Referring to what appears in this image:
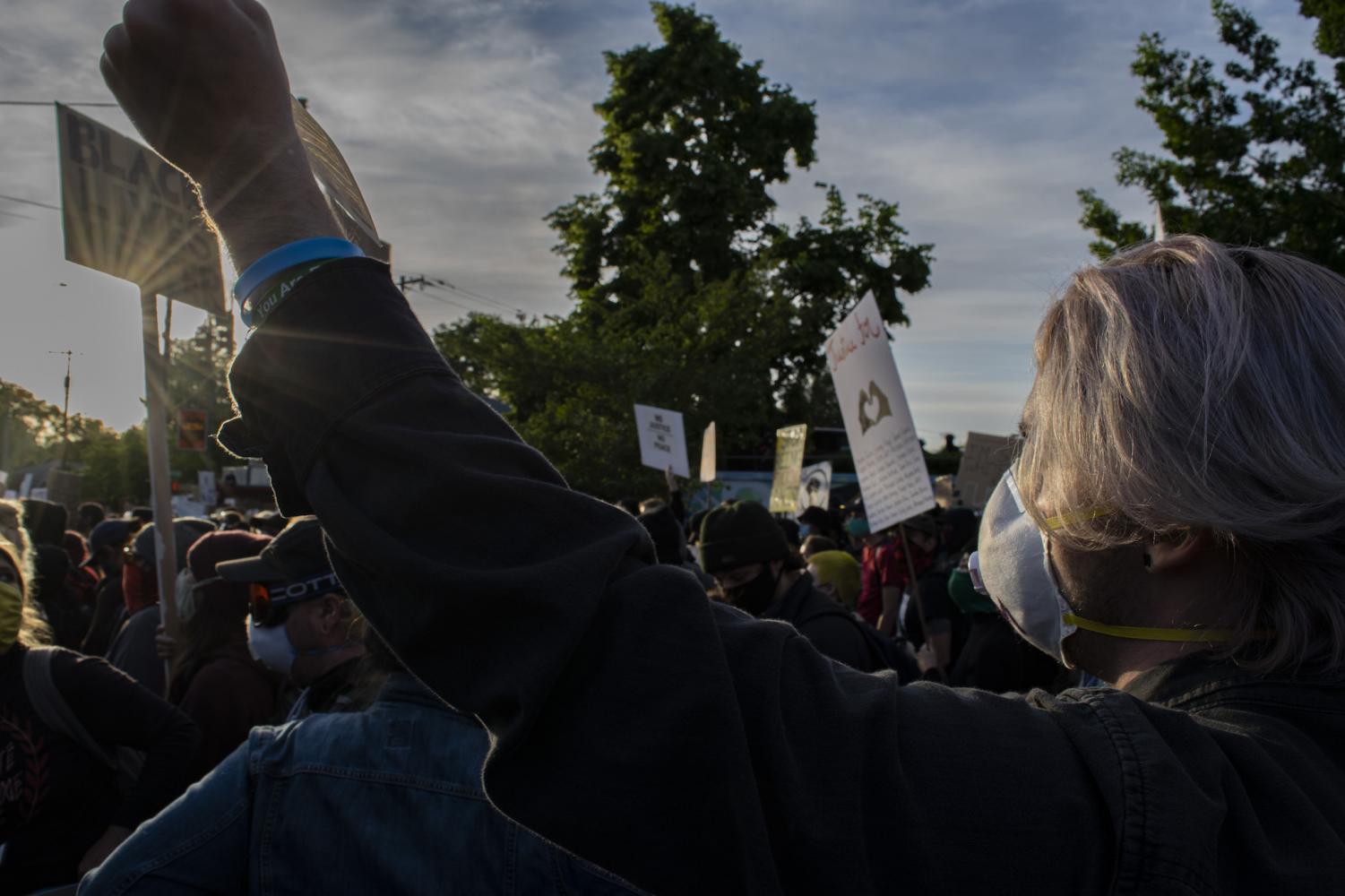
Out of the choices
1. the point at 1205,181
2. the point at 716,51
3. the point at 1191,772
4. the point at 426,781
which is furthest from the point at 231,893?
Answer: the point at 716,51

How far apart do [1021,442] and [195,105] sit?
100 centimetres

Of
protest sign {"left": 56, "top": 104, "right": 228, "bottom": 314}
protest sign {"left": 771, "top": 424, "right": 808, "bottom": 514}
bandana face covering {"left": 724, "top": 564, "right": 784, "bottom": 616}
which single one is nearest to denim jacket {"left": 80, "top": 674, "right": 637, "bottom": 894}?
protest sign {"left": 56, "top": 104, "right": 228, "bottom": 314}

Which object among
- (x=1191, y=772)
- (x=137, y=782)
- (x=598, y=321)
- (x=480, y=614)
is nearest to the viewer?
(x=480, y=614)

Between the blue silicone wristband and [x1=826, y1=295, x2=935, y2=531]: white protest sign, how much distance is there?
16.2ft

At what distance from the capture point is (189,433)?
481 inches

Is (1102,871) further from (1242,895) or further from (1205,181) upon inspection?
(1205,181)

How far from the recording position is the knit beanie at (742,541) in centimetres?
490

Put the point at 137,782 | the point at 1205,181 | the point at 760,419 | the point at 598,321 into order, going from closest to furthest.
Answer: the point at 137,782, the point at 1205,181, the point at 760,419, the point at 598,321

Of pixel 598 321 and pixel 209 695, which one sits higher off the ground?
pixel 598 321

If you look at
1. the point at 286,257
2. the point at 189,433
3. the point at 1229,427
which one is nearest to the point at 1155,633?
the point at 1229,427

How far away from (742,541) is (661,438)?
254 inches

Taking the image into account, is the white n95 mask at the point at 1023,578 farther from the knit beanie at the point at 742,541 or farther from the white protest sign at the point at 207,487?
the white protest sign at the point at 207,487

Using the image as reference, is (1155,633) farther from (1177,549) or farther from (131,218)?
(131,218)

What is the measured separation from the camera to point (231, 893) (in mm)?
1802
